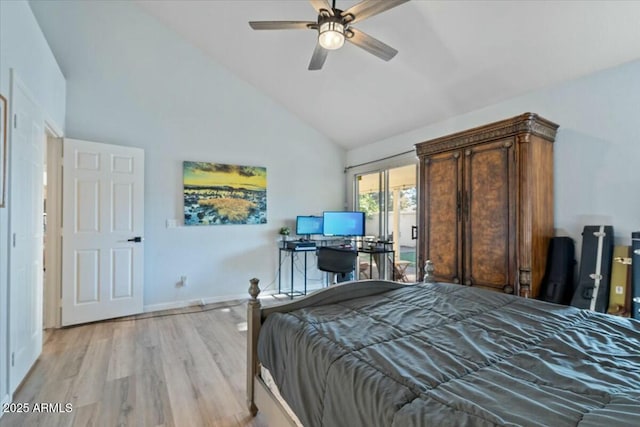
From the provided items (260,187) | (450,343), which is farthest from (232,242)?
→ (450,343)

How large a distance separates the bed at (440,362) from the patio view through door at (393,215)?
2.68 meters

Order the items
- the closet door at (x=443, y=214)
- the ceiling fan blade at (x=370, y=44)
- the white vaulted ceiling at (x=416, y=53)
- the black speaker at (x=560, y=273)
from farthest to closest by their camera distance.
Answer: the closet door at (x=443, y=214), the black speaker at (x=560, y=273), the white vaulted ceiling at (x=416, y=53), the ceiling fan blade at (x=370, y=44)

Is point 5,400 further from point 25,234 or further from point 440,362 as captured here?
point 440,362

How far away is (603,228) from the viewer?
8.14ft

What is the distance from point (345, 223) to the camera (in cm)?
482

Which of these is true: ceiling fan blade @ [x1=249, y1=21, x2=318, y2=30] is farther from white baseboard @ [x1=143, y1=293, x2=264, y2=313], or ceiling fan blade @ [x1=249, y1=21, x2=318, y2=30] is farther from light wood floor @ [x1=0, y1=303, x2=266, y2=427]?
white baseboard @ [x1=143, y1=293, x2=264, y2=313]

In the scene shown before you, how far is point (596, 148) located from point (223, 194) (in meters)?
4.19

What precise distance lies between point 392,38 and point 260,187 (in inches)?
107

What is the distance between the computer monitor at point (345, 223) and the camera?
189 inches

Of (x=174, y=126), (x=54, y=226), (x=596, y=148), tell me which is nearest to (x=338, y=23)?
(x=596, y=148)

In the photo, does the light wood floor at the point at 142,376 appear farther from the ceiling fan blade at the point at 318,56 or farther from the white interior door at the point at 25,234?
the ceiling fan blade at the point at 318,56

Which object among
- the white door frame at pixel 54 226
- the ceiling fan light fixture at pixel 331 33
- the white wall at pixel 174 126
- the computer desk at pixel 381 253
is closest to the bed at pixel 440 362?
the ceiling fan light fixture at pixel 331 33

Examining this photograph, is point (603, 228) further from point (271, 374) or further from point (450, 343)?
point (271, 374)

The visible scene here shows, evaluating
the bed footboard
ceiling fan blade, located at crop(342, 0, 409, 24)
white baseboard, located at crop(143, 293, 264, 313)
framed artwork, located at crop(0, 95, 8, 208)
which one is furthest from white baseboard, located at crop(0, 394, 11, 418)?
ceiling fan blade, located at crop(342, 0, 409, 24)
